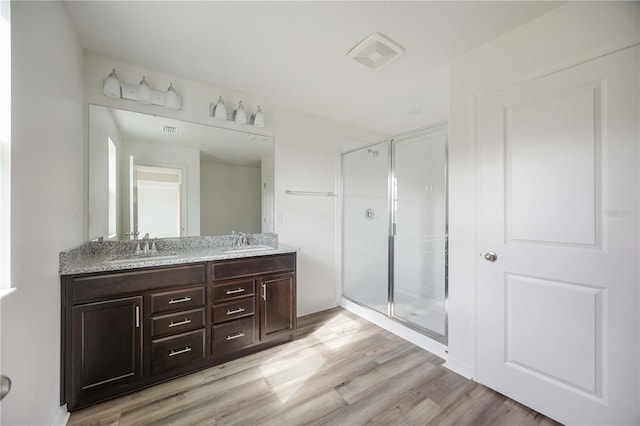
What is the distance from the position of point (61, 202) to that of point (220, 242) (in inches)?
47.0

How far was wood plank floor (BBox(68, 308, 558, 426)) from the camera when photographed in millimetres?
1438

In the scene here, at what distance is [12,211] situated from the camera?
3.11 feet

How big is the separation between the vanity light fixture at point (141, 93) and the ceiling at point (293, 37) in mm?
180

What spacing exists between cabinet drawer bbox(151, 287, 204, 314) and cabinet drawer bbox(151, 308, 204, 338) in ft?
0.15

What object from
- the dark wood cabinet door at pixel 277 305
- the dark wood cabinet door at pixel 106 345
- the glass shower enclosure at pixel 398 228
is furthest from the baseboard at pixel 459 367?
the dark wood cabinet door at pixel 106 345

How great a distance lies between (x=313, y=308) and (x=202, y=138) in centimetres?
220

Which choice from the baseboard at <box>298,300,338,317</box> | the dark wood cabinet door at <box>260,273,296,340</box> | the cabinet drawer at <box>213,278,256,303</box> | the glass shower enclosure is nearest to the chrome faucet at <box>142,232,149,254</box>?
the cabinet drawer at <box>213,278,256,303</box>

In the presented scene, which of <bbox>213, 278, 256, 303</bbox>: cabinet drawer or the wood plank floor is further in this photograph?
<bbox>213, 278, 256, 303</bbox>: cabinet drawer

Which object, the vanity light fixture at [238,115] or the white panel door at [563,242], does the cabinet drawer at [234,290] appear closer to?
the vanity light fixture at [238,115]

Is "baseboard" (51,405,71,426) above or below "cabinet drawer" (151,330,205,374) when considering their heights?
below

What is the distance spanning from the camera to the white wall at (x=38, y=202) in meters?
0.97

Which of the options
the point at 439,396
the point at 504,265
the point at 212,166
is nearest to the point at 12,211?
the point at 212,166

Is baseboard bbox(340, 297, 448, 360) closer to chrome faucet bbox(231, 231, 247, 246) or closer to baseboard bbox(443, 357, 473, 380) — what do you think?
baseboard bbox(443, 357, 473, 380)

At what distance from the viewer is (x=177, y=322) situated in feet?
5.78
